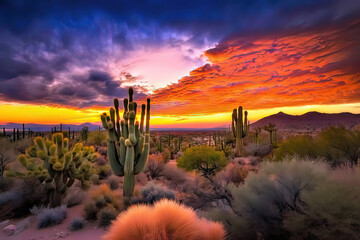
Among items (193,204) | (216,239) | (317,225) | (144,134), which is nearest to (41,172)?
(144,134)

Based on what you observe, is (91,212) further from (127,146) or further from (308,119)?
(308,119)

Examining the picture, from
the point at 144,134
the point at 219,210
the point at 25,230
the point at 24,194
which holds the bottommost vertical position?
the point at 25,230

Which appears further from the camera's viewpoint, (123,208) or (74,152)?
(74,152)

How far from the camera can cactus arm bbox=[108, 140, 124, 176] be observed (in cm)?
944

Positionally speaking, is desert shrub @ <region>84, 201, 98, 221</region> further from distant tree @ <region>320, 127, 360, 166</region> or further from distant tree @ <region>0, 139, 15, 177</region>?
distant tree @ <region>320, 127, 360, 166</region>

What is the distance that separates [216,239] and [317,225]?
1.93m

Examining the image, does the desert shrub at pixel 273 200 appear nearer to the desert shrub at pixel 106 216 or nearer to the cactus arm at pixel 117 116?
the desert shrub at pixel 106 216

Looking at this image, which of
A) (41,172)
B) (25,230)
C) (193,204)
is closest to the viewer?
(193,204)

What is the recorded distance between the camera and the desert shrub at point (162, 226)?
7.09ft

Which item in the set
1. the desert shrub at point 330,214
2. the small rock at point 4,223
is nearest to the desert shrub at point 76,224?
the small rock at point 4,223

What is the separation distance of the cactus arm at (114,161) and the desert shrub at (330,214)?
7605 mm

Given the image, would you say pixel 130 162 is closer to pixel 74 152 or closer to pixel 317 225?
pixel 74 152

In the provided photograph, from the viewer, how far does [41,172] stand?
7.75 metres

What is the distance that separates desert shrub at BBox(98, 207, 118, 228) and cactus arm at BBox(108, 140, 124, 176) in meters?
2.51
